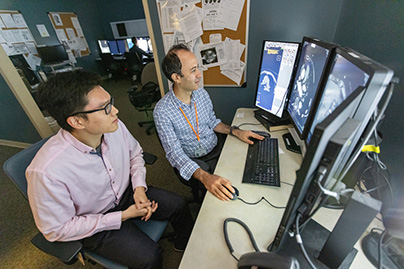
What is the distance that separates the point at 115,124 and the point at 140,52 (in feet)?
16.6

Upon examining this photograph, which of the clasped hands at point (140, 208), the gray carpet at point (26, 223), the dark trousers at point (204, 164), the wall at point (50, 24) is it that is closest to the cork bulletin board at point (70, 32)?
the wall at point (50, 24)

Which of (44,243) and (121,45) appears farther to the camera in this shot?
(121,45)

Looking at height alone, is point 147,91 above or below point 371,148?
below

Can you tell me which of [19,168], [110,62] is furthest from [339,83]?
[110,62]

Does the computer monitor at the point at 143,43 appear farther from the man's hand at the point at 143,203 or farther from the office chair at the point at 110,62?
the man's hand at the point at 143,203

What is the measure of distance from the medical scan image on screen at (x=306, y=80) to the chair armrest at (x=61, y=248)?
4.17 ft

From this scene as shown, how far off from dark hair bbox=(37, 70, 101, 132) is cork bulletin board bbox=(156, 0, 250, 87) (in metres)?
1.27

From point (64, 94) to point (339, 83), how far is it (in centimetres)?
120

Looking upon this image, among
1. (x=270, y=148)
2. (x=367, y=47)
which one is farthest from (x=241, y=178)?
(x=367, y=47)

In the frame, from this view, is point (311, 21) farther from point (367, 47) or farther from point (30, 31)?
point (30, 31)

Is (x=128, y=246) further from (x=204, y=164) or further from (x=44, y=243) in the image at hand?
(x=204, y=164)

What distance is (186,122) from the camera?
1.36 m

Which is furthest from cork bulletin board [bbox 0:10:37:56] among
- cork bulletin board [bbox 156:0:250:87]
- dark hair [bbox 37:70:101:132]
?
dark hair [bbox 37:70:101:132]

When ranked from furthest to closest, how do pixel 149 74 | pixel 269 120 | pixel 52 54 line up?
1. pixel 52 54
2. pixel 149 74
3. pixel 269 120
